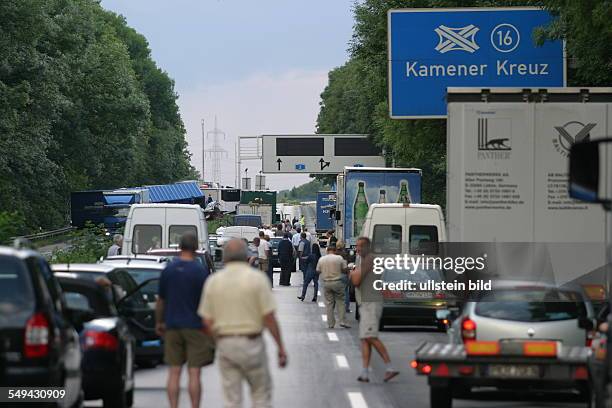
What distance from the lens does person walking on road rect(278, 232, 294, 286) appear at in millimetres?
44625

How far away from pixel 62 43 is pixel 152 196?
11141mm

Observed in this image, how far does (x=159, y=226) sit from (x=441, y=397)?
1933cm

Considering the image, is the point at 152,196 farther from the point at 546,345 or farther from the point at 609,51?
the point at 546,345

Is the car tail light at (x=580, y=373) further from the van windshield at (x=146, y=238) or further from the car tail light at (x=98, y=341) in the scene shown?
the van windshield at (x=146, y=238)

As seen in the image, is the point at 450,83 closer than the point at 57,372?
No

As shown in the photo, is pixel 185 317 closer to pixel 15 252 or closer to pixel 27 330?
pixel 15 252

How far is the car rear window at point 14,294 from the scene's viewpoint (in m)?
10.5

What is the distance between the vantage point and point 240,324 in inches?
424

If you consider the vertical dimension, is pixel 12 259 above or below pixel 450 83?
below

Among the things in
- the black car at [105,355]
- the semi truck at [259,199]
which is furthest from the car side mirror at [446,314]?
the semi truck at [259,199]

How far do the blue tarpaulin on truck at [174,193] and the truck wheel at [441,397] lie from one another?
213ft

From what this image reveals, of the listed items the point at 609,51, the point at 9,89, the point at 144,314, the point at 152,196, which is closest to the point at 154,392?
the point at 144,314

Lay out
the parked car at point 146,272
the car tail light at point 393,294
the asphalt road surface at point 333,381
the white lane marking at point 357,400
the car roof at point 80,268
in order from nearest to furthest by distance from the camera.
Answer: the white lane marking at point 357,400 < the asphalt road surface at point 333,381 < the car roof at point 80,268 < the parked car at point 146,272 < the car tail light at point 393,294

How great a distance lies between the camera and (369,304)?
1841 centimetres
